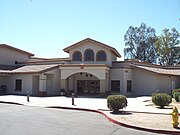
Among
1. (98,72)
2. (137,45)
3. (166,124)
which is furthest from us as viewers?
(137,45)

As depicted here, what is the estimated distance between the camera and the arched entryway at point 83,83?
1320 inches

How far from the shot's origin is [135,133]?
32.4ft

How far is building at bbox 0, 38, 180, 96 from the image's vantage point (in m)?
31.6

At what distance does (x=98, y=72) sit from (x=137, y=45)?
3296 cm

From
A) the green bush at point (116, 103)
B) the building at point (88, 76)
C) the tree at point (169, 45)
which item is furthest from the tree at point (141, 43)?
Answer: the green bush at point (116, 103)

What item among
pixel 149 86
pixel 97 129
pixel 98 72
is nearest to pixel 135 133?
pixel 97 129

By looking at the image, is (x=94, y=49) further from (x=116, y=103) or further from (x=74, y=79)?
(x=116, y=103)

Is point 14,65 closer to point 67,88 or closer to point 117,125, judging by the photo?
point 67,88

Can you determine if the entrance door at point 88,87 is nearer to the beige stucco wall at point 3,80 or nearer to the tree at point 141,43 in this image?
the beige stucco wall at point 3,80

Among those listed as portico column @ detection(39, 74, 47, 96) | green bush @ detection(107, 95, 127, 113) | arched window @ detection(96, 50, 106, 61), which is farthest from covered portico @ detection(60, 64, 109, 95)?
green bush @ detection(107, 95, 127, 113)

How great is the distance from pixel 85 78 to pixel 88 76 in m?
0.51

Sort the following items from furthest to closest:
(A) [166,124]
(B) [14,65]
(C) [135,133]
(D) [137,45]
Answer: (D) [137,45] < (B) [14,65] < (A) [166,124] < (C) [135,133]

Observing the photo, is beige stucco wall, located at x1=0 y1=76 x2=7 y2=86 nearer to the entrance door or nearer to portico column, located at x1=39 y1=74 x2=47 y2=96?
portico column, located at x1=39 y1=74 x2=47 y2=96

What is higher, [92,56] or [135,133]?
[92,56]
